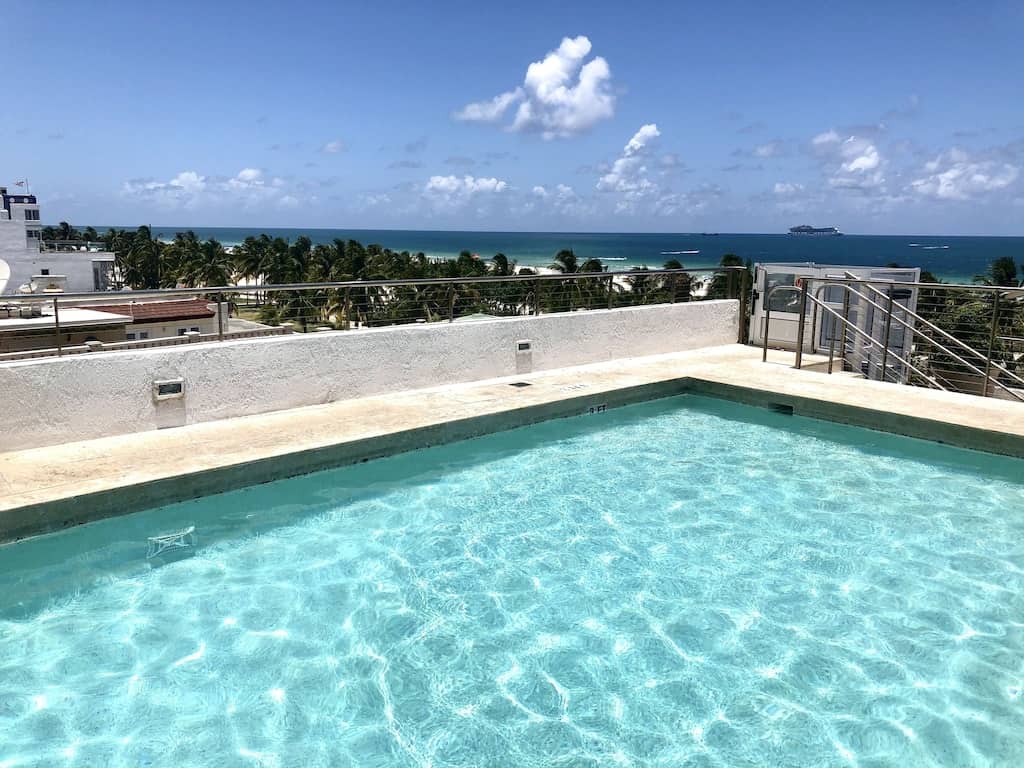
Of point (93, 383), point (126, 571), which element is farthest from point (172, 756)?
point (93, 383)

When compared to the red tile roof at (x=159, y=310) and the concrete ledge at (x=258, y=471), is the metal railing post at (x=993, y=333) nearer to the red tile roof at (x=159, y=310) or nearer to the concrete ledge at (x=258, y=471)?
the concrete ledge at (x=258, y=471)

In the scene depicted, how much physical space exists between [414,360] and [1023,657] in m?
6.00

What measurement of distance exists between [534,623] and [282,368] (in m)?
4.14

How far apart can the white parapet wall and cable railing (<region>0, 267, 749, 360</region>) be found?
307mm

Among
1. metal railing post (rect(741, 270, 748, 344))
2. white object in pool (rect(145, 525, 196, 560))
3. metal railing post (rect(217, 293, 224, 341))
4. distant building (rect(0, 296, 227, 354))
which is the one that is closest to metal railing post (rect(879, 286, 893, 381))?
metal railing post (rect(741, 270, 748, 344))

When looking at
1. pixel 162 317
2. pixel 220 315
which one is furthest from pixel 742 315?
pixel 162 317

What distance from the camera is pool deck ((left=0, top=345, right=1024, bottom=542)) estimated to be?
5.12 m

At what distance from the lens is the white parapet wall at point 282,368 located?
231 inches

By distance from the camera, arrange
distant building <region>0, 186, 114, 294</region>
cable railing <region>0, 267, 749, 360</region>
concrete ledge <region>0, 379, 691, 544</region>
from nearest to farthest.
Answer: concrete ledge <region>0, 379, 691, 544</region> < cable railing <region>0, 267, 749, 360</region> < distant building <region>0, 186, 114, 294</region>

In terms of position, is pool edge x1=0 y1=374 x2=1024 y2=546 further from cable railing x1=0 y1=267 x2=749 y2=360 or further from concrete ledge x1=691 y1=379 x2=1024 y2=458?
cable railing x1=0 y1=267 x2=749 y2=360

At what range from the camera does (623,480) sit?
639 centimetres

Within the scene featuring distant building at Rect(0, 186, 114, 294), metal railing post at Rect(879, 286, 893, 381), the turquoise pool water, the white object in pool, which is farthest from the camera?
distant building at Rect(0, 186, 114, 294)

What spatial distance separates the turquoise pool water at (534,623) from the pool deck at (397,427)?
0.62ft

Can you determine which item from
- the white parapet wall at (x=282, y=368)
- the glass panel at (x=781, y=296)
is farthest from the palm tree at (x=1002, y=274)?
the white parapet wall at (x=282, y=368)
